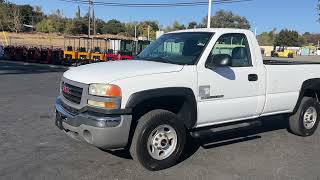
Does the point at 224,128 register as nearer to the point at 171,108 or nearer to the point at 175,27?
the point at 171,108

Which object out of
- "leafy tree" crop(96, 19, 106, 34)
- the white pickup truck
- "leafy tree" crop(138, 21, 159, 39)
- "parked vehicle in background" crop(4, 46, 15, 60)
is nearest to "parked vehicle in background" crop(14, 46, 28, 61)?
"parked vehicle in background" crop(4, 46, 15, 60)

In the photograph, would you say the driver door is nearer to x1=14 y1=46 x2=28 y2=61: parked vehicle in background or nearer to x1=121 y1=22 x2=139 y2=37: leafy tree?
x1=14 y1=46 x2=28 y2=61: parked vehicle in background

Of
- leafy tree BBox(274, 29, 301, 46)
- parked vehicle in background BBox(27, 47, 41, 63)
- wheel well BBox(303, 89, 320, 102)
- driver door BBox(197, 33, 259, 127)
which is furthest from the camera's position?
leafy tree BBox(274, 29, 301, 46)

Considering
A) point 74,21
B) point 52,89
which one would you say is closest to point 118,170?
point 52,89

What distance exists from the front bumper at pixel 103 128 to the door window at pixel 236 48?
2.01 metres

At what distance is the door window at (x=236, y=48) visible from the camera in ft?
20.6

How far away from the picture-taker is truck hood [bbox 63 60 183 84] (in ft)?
16.7

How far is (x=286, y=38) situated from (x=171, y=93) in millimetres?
115745

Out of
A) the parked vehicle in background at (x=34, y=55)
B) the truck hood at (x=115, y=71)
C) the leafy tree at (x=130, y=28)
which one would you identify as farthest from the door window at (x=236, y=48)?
the leafy tree at (x=130, y=28)

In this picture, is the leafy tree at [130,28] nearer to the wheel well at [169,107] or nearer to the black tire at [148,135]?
the wheel well at [169,107]

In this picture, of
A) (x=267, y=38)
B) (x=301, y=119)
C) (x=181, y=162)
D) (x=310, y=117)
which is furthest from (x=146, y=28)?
(x=181, y=162)

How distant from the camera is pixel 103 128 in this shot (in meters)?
4.95

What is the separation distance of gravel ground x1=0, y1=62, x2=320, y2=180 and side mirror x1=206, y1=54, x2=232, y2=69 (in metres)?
1.06

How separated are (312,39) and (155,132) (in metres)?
168
